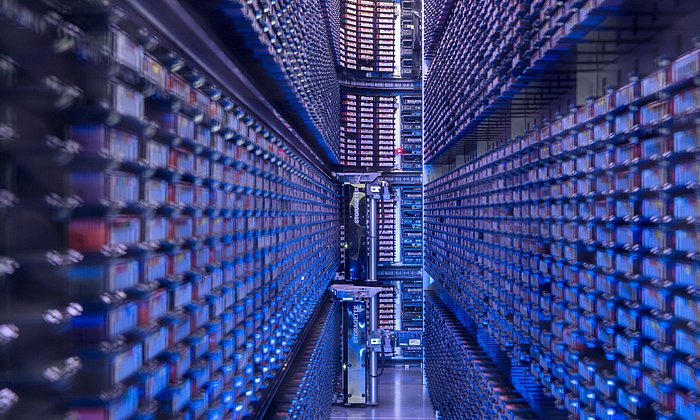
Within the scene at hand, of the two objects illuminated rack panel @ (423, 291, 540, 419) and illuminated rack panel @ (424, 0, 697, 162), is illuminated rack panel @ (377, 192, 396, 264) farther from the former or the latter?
illuminated rack panel @ (424, 0, 697, 162)

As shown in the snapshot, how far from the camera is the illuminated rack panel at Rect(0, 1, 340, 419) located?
4.79 ft

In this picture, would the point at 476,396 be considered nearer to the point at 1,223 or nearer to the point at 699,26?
the point at 699,26

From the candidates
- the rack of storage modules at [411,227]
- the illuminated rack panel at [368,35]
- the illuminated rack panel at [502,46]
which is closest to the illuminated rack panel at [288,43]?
the illuminated rack panel at [502,46]

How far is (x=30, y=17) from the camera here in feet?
4.67

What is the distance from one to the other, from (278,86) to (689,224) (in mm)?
3876

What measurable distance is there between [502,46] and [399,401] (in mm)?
9062

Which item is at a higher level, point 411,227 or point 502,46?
point 502,46

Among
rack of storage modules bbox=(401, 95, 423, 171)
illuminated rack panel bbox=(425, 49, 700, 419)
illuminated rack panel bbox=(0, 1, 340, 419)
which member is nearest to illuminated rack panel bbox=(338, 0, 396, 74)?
rack of storage modules bbox=(401, 95, 423, 171)

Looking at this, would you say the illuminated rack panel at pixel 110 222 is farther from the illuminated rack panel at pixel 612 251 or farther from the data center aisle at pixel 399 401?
the data center aisle at pixel 399 401

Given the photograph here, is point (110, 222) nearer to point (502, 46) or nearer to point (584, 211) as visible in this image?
point (584, 211)

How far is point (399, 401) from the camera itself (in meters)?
12.0

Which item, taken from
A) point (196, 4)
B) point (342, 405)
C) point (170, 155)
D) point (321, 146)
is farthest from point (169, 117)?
point (342, 405)

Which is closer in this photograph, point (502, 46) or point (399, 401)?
point (502, 46)

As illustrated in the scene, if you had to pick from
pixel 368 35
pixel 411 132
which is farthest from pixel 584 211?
pixel 368 35
